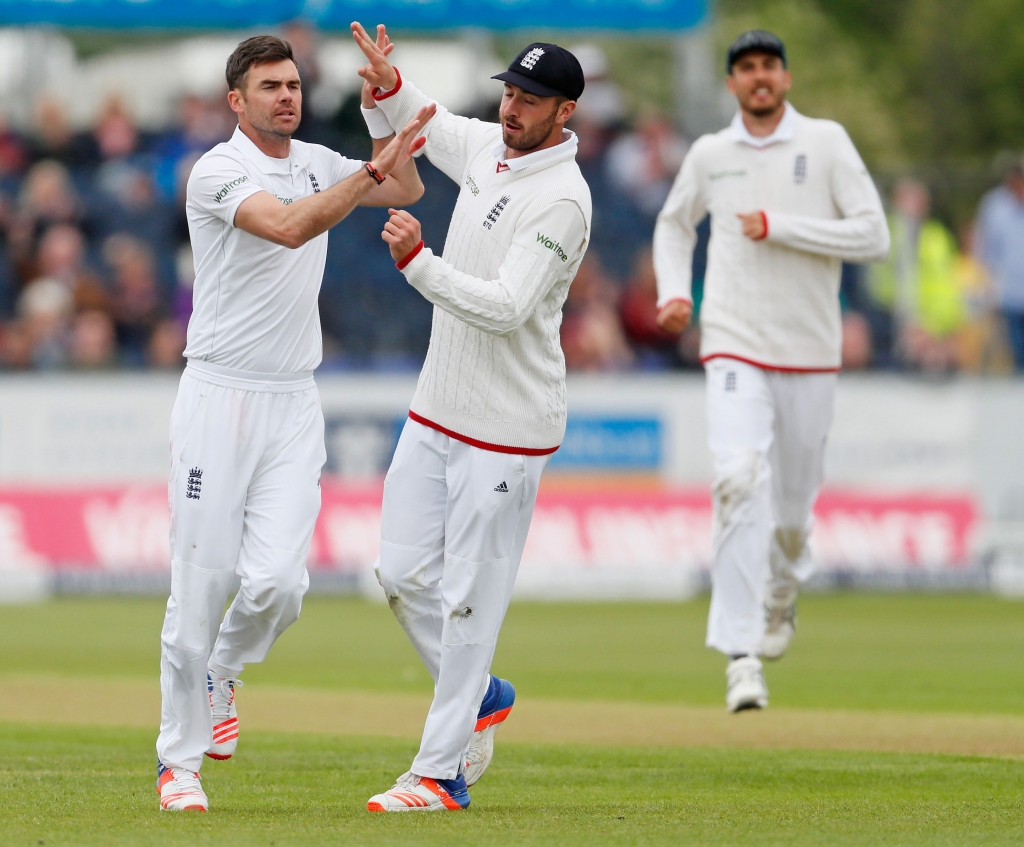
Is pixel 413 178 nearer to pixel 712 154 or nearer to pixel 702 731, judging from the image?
pixel 712 154

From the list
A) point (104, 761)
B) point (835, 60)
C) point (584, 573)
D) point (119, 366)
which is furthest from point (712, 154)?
point (835, 60)

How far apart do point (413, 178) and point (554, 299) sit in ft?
3.03

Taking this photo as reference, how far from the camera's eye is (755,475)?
910 centimetres

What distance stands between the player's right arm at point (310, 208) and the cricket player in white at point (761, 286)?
9.81 feet

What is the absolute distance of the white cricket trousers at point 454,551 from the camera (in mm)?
6668

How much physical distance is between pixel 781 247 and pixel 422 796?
13.1ft

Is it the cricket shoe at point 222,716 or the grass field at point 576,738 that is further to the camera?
the cricket shoe at point 222,716

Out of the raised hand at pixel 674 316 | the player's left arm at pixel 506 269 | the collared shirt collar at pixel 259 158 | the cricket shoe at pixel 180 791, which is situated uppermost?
the collared shirt collar at pixel 259 158

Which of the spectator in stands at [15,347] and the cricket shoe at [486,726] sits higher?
the spectator in stands at [15,347]

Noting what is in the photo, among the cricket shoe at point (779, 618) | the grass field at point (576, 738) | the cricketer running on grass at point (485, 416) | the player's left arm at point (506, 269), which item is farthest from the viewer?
the cricket shoe at point (779, 618)

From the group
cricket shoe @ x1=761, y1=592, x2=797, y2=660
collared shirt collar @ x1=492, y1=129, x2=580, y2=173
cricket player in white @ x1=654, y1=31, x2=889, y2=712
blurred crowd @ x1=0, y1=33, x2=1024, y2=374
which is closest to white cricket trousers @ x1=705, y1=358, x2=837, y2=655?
cricket player in white @ x1=654, y1=31, x2=889, y2=712

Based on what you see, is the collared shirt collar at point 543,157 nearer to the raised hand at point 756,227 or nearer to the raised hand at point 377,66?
the raised hand at point 377,66

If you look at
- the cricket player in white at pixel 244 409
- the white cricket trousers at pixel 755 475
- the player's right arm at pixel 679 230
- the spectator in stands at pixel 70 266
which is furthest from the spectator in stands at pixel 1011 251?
the cricket player in white at pixel 244 409

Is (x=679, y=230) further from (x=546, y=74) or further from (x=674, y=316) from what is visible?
(x=546, y=74)
